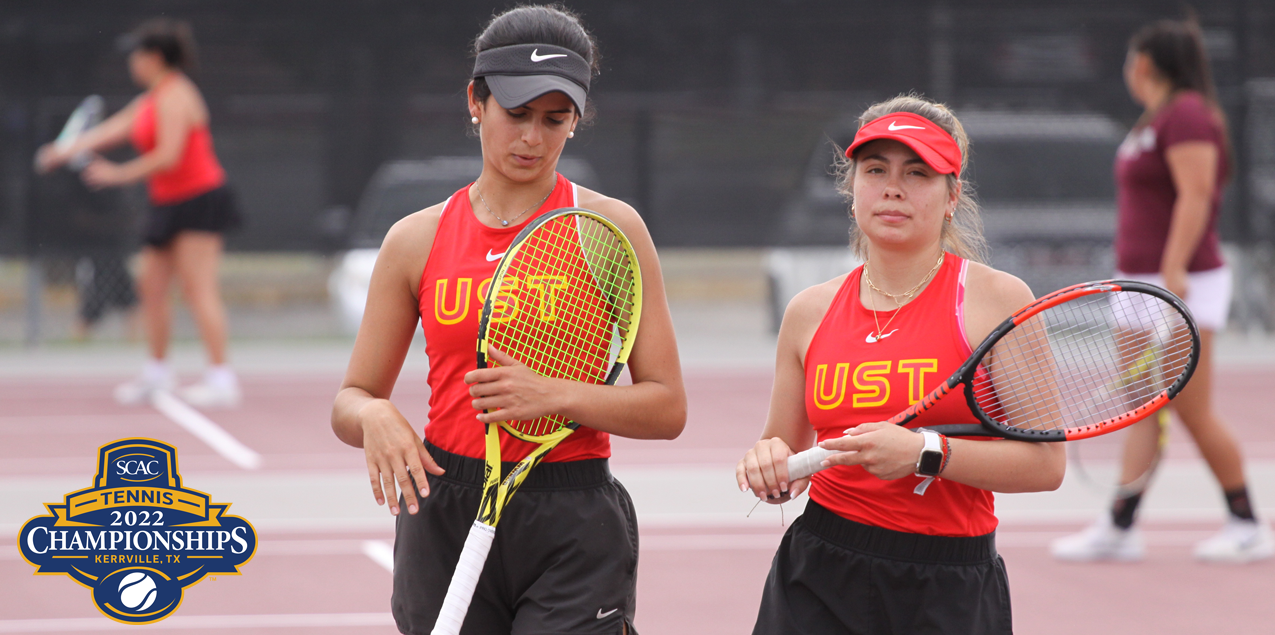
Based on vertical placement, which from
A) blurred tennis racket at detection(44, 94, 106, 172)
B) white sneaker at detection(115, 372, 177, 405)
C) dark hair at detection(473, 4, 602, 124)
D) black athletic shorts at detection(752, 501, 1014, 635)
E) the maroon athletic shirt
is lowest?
black athletic shorts at detection(752, 501, 1014, 635)

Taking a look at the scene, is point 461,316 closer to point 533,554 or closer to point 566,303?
point 566,303

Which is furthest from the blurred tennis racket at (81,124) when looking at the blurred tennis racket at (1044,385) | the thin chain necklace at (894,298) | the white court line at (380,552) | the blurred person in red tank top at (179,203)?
the blurred tennis racket at (1044,385)

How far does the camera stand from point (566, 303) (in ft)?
7.89

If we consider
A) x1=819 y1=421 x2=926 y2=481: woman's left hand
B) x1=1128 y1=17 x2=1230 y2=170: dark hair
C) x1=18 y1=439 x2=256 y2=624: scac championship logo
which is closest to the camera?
x1=819 y1=421 x2=926 y2=481: woman's left hand

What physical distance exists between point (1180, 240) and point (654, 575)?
2.24m

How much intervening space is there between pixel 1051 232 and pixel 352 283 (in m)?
5.52

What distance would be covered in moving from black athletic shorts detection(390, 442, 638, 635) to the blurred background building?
27.3 ft

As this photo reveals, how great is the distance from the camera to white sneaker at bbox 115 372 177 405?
8383 millimetres

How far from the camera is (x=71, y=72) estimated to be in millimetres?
10562

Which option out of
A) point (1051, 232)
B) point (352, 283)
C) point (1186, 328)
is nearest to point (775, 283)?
Result: point (1051, 232)

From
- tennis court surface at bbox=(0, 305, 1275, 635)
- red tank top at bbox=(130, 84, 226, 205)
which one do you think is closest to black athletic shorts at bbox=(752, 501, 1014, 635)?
tennis court surface at bbox=(0, 305, 1275, 635)

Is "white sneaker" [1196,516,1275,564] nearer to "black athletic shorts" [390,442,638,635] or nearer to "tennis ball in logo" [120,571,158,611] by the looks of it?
"black athletic shorts" [390,442,638,635]

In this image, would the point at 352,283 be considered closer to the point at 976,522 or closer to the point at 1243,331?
the point at 1243,331

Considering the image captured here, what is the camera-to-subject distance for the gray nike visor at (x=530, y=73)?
231cm
